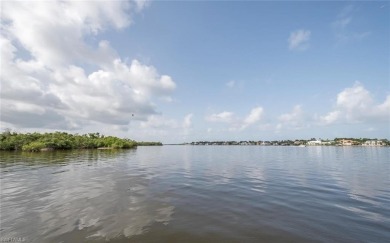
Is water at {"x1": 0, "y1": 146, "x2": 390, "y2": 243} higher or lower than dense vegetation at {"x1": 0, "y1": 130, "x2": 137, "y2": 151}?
lower

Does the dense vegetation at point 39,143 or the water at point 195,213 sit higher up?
the dense vegetation at point 39,143

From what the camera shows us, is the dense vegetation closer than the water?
No

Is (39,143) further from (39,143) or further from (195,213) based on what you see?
(195,213)

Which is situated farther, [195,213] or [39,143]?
[39,143]

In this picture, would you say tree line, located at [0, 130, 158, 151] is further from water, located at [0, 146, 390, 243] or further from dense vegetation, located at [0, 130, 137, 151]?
water, located at [0, 146, 390, 243]

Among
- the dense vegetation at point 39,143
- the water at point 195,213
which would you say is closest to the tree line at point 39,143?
the dense vegetation at point 39,143

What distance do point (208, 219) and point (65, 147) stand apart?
144 meters

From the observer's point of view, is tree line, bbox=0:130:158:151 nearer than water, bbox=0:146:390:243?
No

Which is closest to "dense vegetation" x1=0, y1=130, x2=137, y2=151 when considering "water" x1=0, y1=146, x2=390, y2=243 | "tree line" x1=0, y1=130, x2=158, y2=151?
"tree line" x1=0, y1=130, x2=158, y2=151

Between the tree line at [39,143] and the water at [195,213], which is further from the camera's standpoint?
the tree line at [39,143]

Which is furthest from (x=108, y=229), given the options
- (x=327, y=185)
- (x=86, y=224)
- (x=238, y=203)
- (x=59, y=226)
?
(x=327, y=185)

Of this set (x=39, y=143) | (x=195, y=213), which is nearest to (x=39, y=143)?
(x=39, y=143)

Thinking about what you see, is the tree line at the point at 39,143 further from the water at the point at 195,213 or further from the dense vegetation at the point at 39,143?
the water at the point at 195,213

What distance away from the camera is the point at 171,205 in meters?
16.1
